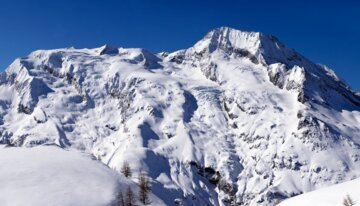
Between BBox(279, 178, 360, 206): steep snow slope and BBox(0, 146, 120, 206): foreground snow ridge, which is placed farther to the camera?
BBox(0, 146, 120, 206): foreground snow ridge

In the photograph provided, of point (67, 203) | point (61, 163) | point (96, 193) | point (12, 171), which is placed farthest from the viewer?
point (61, 163)

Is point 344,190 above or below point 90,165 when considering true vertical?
above

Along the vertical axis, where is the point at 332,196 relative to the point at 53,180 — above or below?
above

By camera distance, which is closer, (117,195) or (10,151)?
(117,195)

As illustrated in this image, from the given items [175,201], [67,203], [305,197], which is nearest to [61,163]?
[67,203]

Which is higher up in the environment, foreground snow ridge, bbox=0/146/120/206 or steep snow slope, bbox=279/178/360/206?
steep snow slope, bbox=279/178/360/206

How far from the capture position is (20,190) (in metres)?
Result: 86.1

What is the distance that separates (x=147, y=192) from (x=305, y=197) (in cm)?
2664

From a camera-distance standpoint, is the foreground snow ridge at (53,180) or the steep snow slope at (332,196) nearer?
the steep snow slope at (332,196)

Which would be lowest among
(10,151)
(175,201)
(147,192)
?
(175,201)

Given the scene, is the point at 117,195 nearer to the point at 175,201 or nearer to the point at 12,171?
the point at 12,171

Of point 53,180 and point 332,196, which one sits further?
point 53,180

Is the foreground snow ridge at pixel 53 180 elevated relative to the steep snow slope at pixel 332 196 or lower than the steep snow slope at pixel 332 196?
lower

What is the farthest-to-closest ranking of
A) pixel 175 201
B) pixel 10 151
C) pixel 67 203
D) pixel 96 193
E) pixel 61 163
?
pixel 175 201
pixel 10 151
pixel 61 163
pixel 96 193
pixel 67 203
